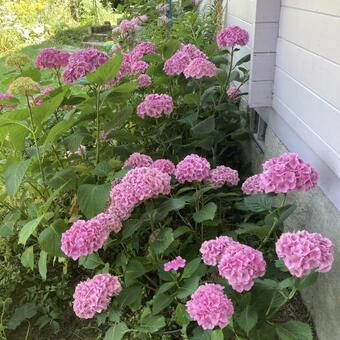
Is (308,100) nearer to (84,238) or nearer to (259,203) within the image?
(259,203)

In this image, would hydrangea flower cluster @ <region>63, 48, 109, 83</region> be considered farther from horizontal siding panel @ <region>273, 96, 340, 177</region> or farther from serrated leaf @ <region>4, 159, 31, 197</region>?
horizontal siding panel @ <region>273, 96, 340, 177</region>

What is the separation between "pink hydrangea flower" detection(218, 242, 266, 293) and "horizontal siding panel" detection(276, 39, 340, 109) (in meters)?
0.64

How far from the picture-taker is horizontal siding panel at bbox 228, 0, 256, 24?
2.61 metres

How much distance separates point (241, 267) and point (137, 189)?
47cm

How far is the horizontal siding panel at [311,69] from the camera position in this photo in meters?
1.56

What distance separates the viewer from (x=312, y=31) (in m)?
1.77

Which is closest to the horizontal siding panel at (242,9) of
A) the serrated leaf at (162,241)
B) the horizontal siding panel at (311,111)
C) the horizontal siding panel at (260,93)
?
the horizontal siding panel at (260,93)

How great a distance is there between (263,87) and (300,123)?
537mm

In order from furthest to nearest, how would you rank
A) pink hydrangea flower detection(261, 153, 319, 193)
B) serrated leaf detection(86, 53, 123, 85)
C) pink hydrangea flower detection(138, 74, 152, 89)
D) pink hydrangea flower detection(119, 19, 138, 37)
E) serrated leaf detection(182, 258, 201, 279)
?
1. pink hydrangea flower detection(119, 19, 138, 37)
2. pink hydrangea flower detection(138, 74, 152, 89)
3. serrated leaf detection(86, 53, 123, 85)
4. serrated leaf detection(182, 258, 201, 279)
5. pink hydrangea flower detection(261, 153, 319, 193)

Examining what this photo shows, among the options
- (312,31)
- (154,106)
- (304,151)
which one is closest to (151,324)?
(304,151)

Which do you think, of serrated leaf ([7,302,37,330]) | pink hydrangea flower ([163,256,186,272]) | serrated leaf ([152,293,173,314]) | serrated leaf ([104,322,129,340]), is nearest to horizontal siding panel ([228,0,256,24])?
pink hydrangea flower ([163,256,186,272])

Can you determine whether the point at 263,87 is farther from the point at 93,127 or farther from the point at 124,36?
the point at 124,36

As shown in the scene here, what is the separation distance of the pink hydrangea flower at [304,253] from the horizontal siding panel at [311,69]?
543 mm

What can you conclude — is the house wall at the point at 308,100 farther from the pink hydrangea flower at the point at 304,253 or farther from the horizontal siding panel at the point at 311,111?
the pink hydrangea flower at the point at 304,253
